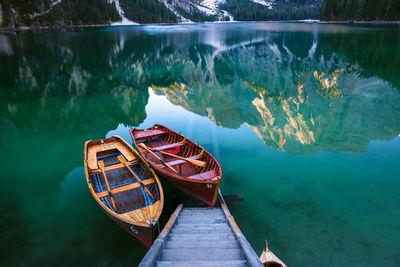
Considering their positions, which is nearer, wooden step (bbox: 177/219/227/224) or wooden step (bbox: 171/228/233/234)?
wooden step (bbox: 171/228/233/234)

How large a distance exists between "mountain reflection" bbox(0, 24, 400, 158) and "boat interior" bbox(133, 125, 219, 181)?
5.74 metres

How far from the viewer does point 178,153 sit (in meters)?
14.4

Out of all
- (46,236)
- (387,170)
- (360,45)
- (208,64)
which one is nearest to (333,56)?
(360,45)

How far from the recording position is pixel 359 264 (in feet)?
A: 27.2

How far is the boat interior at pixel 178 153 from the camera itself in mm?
11486

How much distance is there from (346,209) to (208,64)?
41.4 metres

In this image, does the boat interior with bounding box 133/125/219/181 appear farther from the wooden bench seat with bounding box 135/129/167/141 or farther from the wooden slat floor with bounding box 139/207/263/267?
the wooden slat floor with bounding box 139/207/263/267

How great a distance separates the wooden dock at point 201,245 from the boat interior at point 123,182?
120 cm

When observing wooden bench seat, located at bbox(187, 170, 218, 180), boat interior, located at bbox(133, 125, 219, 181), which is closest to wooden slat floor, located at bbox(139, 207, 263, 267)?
wooden bench seat, located at bbox(187, 170, 218, 180)

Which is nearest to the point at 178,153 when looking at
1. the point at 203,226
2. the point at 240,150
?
the point at 240,150

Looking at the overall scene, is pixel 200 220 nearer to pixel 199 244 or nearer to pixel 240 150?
pixel 199 244

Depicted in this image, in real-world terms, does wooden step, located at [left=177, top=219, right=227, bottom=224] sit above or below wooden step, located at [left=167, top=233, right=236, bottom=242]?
below

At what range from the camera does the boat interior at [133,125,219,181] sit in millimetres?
11486

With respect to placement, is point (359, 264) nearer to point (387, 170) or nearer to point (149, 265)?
point (149, 265)
